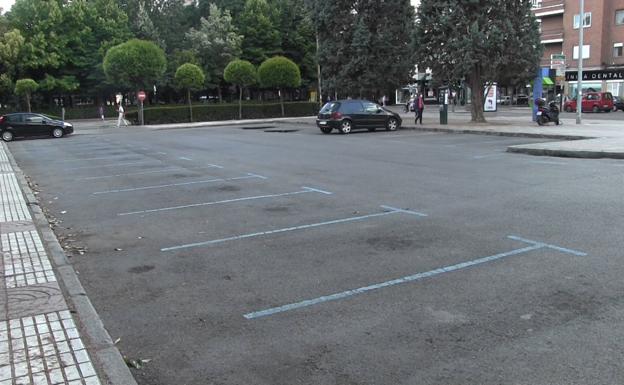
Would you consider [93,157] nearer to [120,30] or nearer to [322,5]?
[322,5]

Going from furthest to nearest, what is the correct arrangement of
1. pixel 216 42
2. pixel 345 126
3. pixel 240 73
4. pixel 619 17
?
pixel 216 42 < pixel 619 17 < pixel 240 73 < pixel 345 126

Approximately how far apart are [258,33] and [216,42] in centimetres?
640

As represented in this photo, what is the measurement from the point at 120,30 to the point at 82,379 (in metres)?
65.5

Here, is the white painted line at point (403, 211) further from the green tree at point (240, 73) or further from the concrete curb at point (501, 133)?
the green tree at point (240, 73)

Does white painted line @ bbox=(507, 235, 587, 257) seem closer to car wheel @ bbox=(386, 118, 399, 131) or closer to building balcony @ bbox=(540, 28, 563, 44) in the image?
car wheel @ bbox=(386, 118, 399, 131)

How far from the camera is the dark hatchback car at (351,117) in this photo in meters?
27.4

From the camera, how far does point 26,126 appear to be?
31.4 m

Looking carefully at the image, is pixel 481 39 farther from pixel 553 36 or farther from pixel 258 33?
pixel 553 36

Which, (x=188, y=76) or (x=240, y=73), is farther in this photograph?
(x=240, y=73)

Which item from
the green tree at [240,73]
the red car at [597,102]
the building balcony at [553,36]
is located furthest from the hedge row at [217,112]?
the building balcony at [553,36]

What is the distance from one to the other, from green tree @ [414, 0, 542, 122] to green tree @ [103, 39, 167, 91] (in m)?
20.4

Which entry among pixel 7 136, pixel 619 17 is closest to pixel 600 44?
pixel 619 17

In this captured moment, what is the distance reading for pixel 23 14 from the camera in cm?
5766

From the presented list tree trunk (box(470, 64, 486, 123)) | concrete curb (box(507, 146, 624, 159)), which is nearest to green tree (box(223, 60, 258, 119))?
tree trunk (box(470, 64, 486, 123))
